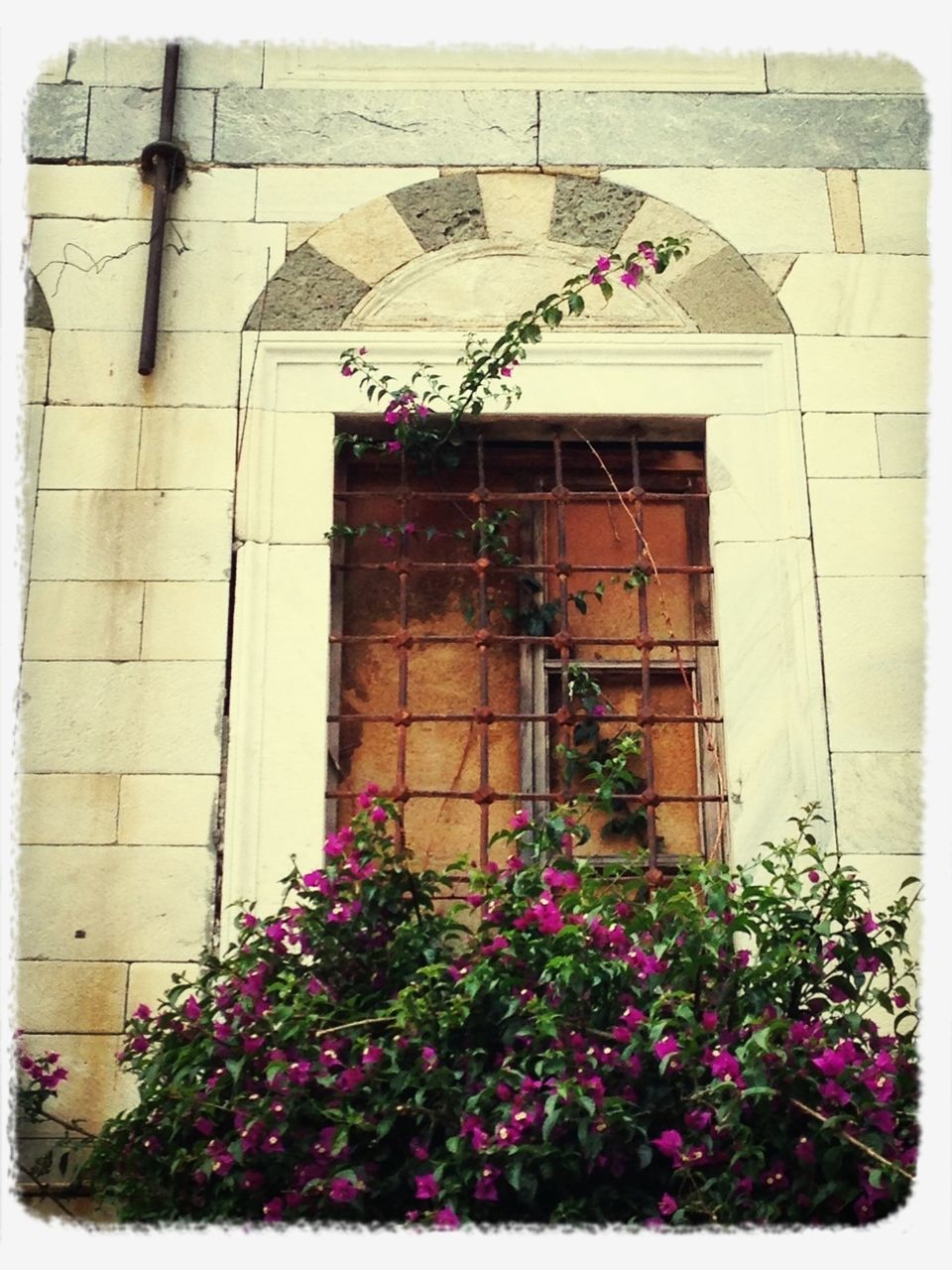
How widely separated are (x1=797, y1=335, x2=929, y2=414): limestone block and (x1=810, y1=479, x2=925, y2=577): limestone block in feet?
0.80

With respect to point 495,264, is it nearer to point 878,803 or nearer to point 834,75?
point 834,75

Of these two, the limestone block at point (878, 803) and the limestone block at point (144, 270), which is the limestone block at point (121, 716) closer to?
the limestone block at point (144, 270)

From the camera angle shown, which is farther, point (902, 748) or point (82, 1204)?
point (902, 748)

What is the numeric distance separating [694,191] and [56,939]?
269cm

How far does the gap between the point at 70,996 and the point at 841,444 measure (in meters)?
2.43

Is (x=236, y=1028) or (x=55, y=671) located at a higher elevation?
(x=55, y=671)

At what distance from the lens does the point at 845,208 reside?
17.7ft

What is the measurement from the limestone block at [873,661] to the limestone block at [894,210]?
1.05 metres

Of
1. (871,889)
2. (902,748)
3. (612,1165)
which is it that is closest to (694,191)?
(902,748)

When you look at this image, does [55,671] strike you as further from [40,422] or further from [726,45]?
[726,45]

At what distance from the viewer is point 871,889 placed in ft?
15.0

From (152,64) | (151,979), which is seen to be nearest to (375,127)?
(152,64)

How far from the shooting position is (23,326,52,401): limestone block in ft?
16.7

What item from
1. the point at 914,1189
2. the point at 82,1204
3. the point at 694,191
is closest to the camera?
the point at 914,1189
